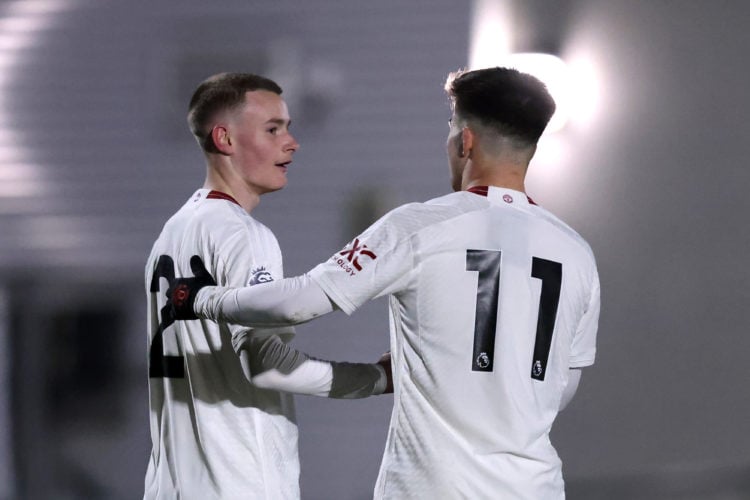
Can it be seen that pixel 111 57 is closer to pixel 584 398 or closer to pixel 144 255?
pixel 144 255

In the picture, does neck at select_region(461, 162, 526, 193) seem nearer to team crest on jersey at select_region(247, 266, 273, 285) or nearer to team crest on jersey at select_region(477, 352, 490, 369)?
team crest on jersey at select_region(477, 352, 490, 369)

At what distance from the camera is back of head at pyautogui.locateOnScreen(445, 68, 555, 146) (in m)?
2.35

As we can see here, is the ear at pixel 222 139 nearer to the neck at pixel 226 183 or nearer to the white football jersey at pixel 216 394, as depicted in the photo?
the neck at pixel 226 183

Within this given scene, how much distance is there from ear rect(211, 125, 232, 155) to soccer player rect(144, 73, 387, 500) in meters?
0.18

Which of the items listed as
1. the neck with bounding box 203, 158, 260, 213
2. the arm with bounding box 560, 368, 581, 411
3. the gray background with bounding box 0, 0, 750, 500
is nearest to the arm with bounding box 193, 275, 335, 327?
the neck with bounding box 203, 158, 260, 213

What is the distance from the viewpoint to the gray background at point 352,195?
14.7 feet

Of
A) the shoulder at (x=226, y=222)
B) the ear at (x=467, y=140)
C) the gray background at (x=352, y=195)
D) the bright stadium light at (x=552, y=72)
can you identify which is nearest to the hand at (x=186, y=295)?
the shoulder at (x=226, y=222)

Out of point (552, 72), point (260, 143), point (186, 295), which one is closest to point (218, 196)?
point (260, 143)

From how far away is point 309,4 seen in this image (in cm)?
480

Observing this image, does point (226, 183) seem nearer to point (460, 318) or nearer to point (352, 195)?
point (460, 318)

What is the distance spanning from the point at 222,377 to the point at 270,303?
503 mm

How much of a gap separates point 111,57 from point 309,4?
1116mm

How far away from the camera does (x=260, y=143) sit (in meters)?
2.82

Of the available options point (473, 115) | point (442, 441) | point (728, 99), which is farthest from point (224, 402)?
point (728, 99)
